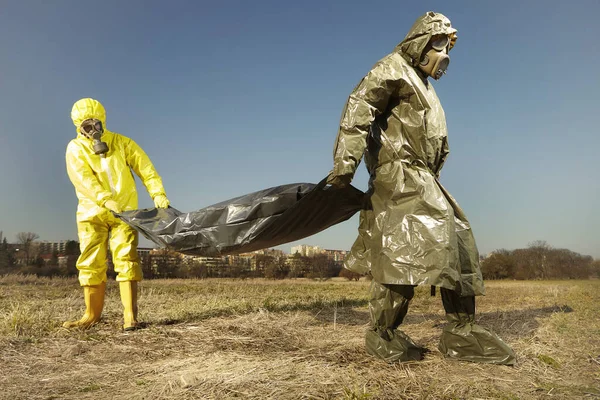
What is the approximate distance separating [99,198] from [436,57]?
136 inches

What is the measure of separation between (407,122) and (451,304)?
1.43 metres

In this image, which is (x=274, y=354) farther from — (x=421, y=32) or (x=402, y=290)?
(x=421, y=32)

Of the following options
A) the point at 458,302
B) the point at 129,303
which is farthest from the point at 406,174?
the point at 129,303

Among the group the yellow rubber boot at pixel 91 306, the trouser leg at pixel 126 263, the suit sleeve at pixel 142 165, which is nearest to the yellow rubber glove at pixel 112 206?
the trouser leg at pixel 126 263

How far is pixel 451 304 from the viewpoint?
323 cm

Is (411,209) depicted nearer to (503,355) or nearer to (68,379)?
(503,355)

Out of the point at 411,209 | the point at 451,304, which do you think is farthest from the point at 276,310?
the point at 411,209

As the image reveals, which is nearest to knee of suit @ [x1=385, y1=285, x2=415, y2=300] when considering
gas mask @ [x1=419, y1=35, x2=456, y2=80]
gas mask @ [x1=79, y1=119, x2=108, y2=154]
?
gas mask @ [x1=419, y1=35, x2=456, y2=80]

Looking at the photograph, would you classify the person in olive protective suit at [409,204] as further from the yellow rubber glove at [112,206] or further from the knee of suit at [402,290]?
the yellow rubber glove at [112,206]

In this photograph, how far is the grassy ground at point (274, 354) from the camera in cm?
243

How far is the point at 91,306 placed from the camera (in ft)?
15.1

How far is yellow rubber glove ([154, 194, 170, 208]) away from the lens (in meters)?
4.55

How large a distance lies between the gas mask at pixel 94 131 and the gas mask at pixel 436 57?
333 centimetres

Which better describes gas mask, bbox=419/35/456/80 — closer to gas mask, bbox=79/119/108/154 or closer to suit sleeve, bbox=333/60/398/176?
suit sleeve, bbox=333/60/398/176
